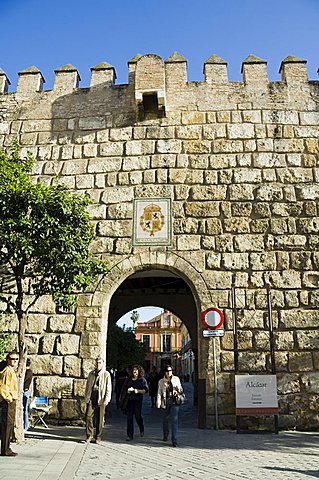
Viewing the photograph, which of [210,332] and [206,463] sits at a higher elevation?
[210,332]

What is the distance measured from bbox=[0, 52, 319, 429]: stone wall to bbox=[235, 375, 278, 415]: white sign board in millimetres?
495

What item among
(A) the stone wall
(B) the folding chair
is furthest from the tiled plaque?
(B) the folding chair

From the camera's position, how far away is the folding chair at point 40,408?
724 cm

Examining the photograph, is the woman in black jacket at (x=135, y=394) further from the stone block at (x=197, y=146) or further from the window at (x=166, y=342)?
the window at (x=166, y=342)

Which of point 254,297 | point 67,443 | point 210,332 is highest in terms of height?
point 254,297

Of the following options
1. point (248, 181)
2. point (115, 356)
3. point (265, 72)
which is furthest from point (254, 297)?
point (115, 356)

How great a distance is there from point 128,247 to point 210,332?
2.27 metres

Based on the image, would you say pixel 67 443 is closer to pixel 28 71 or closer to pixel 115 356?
pixel 28 71

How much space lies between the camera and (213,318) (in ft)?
25.2

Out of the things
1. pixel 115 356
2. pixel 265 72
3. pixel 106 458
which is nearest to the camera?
pixel 106 458

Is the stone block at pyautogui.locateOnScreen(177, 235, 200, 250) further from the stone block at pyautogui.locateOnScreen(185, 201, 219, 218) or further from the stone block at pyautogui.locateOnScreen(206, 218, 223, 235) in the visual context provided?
the stone block at pyautogui.locateOnScreen(185, 201, 219, 218)

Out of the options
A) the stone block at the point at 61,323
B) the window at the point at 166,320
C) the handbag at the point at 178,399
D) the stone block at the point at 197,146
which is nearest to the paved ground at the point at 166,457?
the handbag at the point at 178,399

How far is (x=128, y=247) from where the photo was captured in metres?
8.31

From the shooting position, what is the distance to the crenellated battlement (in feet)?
30.3
